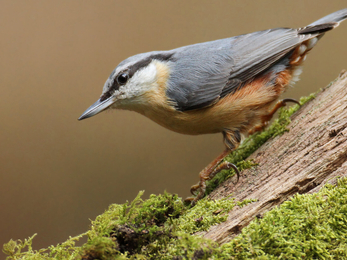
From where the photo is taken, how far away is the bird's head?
6.84 feet

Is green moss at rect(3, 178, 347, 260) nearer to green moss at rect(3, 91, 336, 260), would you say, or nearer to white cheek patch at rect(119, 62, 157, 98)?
green moss at rect(3, 91, 336, 260)

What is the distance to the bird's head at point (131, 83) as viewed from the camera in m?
2.08

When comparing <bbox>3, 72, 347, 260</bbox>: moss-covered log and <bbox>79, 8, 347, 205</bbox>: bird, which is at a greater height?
<bbox>79, 8, 347, 205</bbox>: bird

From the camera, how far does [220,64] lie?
2176 mm

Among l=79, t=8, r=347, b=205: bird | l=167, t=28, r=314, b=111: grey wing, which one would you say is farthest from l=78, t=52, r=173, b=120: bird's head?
l=167, t=28, r=314, b=111: grey wing

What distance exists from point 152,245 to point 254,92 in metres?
1.28

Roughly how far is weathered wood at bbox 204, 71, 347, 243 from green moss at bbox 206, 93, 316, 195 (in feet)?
0.19

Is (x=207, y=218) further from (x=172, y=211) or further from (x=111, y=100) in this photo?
(x=111, y=100)

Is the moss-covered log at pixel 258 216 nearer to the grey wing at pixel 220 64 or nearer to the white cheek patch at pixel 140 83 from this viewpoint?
the grey wing at pixel 220 64

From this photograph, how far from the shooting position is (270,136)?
2277 mm

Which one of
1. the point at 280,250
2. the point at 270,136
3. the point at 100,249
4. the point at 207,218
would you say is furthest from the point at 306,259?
the point at 270,136

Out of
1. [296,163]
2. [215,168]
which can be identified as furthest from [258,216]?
[215,168]

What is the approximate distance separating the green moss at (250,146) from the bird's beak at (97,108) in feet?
2.87

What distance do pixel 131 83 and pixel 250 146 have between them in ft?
3.28
